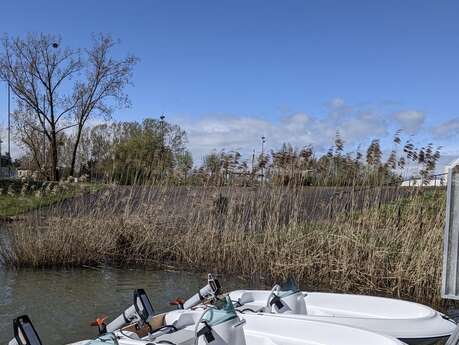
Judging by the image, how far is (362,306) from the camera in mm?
5969

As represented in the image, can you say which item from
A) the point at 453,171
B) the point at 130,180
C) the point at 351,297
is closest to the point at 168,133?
the point at 130,180

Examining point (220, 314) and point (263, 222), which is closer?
point (220, 314)

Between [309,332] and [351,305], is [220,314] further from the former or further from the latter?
[351,305]

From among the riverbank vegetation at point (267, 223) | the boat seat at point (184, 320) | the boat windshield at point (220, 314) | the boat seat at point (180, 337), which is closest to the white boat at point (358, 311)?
the boat seat at point (184, 320)

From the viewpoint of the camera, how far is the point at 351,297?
6.08 meters

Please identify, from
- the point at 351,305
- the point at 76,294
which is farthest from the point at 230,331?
the point at 76,294

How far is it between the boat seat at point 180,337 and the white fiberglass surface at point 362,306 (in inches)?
71.3

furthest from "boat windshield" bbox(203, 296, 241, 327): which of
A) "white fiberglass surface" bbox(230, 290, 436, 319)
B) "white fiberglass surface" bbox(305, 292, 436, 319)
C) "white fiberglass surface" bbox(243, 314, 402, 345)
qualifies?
"white fiberglass surface" bbox(305, 292, 436, 319)

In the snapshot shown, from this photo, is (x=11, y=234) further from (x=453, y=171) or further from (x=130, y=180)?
(x=453, y=171)

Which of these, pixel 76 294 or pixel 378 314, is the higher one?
pixel 378 314

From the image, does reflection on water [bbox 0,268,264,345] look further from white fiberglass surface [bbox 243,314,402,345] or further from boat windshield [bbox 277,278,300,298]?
white fiberglass surface [bbox 243,314,402,345]

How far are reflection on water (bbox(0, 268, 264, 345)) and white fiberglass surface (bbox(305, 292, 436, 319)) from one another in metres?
2.36

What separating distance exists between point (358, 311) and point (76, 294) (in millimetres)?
4417

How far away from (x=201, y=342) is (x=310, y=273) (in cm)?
458
